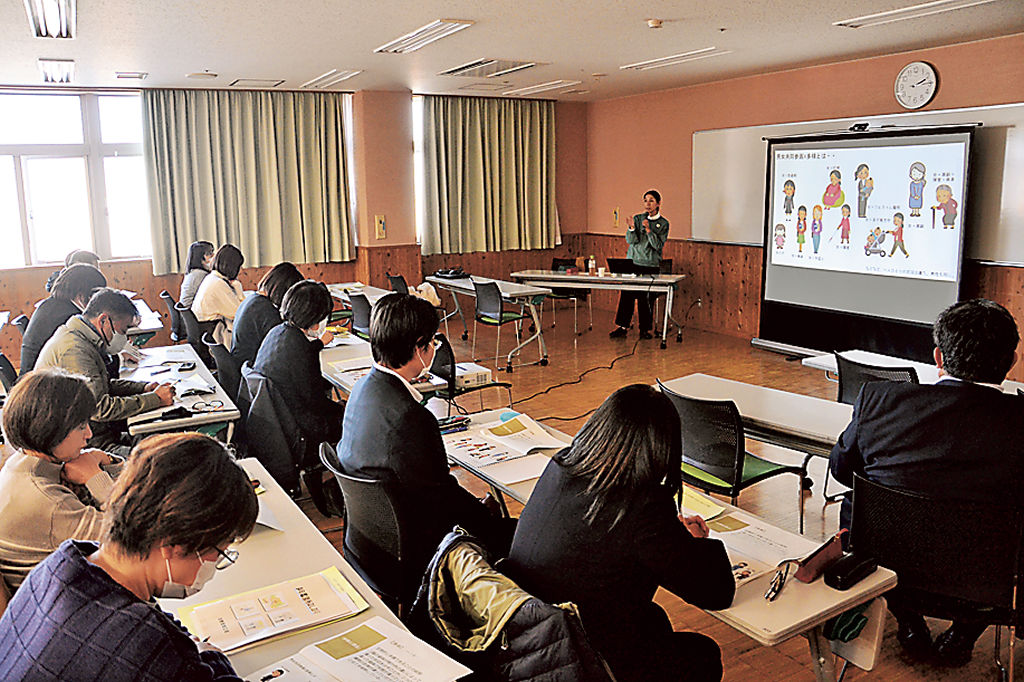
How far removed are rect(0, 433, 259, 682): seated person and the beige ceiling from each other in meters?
4.05

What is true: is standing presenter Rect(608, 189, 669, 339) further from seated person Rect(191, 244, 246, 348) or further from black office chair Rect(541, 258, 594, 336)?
seated person Rect(191, 244, 246, 348)

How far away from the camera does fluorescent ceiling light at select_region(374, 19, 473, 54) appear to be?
17.9 ft

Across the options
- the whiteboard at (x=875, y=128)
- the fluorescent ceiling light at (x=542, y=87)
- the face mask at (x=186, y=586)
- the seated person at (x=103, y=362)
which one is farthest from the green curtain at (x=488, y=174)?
the face mask at (x=186, y=586)

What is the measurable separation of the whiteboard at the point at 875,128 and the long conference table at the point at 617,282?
0.89 meters

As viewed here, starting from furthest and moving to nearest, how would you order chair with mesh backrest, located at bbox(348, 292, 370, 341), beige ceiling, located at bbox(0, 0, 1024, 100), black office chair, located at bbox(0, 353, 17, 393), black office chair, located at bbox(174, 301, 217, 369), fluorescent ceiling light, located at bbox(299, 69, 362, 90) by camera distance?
fluorescent ceiling light, located at bbox(299, 69, 362, 90) < chair with mesh backrest, located at bbox(348, 292, 370, 341) < black office chair, located at bbox(174, 301, 217, 369) < beige ceiling, located at bbox(0, 0, 1024, 100) < black office chair, located at bbox(0, 353, 17, 393)

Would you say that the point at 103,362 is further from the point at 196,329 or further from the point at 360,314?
the point at 360,314

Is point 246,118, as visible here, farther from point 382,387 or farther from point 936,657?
point 936,657

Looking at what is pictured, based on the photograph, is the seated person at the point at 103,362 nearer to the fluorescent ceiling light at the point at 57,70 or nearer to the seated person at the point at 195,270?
the seated person at the point at 195,270

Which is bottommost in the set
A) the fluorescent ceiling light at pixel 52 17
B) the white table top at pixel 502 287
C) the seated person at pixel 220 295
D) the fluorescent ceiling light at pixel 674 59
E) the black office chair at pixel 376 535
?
the black office chair at pixel 376 535

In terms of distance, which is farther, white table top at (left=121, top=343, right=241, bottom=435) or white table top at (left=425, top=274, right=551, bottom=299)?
white table top at (left=425, top=274, right=551, bottom=299)

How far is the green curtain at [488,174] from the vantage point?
32.3 feet

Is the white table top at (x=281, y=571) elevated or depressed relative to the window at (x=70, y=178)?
depressed

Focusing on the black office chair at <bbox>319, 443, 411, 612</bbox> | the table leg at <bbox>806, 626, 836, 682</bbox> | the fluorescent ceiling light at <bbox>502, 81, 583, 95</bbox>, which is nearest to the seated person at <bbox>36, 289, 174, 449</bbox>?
the black office chair at <bbox>319, 443, 411, 612</bbox>

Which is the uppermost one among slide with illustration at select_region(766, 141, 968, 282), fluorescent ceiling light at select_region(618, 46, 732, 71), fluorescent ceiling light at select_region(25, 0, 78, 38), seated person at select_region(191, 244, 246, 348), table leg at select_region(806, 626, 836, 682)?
fluorescent ceiling light at select_region(618, 46, 732, 71)
